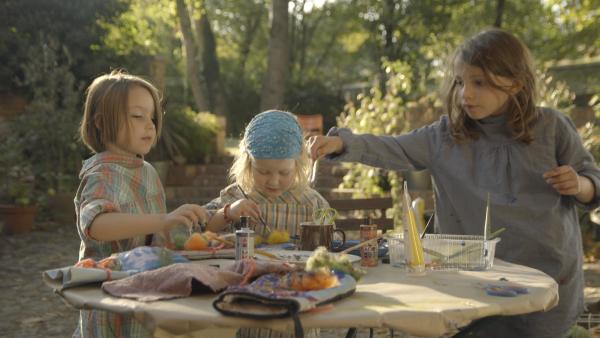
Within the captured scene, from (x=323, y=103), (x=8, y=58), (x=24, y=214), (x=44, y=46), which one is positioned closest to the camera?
(x=24, y=214)

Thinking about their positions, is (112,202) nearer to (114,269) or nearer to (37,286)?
(114,269)

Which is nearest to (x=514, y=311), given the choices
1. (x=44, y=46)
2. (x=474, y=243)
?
(x=474, y=243)

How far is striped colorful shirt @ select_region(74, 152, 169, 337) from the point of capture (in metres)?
2.49

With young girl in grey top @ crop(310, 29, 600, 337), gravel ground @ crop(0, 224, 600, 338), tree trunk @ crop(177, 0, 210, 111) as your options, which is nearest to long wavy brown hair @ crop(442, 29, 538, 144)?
young girl in grey top @ crop(310, 29, 600, 337)

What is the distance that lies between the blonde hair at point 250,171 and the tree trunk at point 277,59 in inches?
494

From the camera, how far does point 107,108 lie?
2777 mm

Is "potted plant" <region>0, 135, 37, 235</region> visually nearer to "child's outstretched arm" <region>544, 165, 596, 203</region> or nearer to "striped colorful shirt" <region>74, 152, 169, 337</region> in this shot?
"striped colorful shirt" <region>74, 152, 169, 337</region>

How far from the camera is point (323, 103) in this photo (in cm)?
2581

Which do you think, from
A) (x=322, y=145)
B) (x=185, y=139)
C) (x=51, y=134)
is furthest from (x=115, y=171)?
(x=185, y=139)

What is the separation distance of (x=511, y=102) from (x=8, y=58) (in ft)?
37.0

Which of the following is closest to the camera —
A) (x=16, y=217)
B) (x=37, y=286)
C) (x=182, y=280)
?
(x=182, y=280)

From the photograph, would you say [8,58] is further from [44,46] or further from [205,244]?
[205,244]

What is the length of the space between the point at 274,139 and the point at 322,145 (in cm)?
19

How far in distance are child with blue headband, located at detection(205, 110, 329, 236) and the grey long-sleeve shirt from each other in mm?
210
